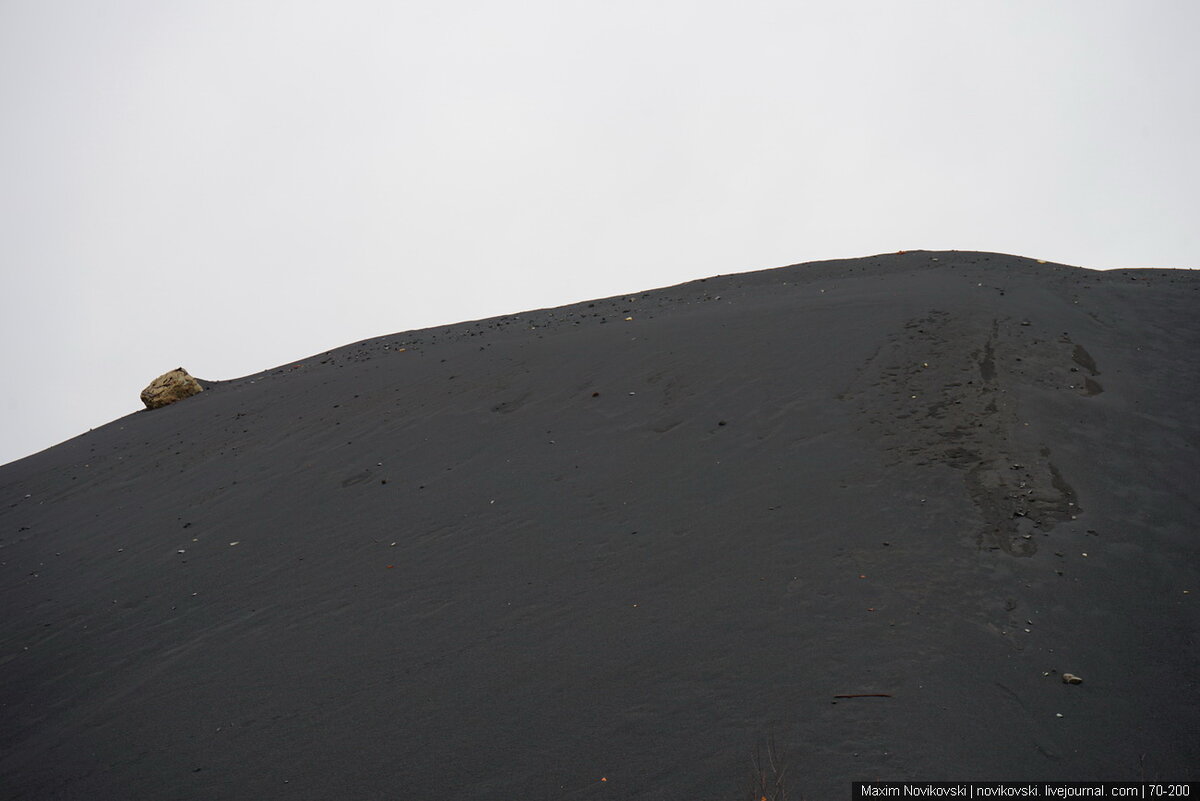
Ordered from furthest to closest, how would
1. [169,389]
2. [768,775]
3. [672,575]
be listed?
[169,389] → [672,575] → [768,775]

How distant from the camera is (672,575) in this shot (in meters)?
5.75

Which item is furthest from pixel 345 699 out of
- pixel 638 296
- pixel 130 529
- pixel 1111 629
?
pixel 638 296

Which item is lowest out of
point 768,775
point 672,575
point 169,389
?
point 768,775

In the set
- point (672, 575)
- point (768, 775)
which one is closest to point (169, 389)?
point (672, 575)

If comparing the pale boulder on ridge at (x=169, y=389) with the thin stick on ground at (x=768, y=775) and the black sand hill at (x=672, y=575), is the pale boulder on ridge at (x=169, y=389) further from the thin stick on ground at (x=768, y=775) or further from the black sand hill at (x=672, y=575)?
the thin stick on ground at (x=768, y=775)

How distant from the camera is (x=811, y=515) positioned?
613 centimetres

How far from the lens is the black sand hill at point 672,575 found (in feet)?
13.6

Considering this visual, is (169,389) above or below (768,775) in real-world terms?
above

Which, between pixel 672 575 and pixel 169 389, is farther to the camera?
pixel 169 389

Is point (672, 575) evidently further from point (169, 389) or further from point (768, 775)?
point (169, 389)

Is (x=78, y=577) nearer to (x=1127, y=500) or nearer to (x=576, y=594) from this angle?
(x=576, y=594)

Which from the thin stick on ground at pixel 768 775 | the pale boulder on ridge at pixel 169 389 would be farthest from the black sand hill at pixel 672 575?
the pale boulder on ridge at pixel 169 389

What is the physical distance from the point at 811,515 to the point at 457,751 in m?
3.25

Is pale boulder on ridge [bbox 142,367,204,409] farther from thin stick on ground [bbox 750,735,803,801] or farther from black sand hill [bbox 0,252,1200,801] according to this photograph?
thin stick on ground [bbox 750,735,803,801]
